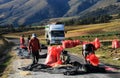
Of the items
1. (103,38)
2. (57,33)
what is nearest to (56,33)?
(57,33)

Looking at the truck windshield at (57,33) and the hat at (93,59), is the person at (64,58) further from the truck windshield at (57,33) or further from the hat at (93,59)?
the truck windshield at (57,33)

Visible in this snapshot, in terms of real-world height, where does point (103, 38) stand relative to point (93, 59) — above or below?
below

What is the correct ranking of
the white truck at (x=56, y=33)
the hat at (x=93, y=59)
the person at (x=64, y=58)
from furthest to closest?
the white truck at (x=56, y=33) → the person at (x=64, y=58) → the hat at (x=93, y=59)

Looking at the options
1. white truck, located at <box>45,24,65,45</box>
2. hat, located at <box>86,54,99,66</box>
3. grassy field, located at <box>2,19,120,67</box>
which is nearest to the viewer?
hat, located at <box>86,54,99,66</box>

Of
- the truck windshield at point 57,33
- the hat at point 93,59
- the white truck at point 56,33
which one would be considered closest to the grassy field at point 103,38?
the hat at point 93,59

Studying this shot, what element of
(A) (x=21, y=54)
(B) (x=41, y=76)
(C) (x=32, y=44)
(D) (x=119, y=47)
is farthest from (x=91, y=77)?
(D) (x=119, y=47)

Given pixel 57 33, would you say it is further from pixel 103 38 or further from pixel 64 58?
pixel 64 58

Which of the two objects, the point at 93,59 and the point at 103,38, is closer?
the point at 93,59

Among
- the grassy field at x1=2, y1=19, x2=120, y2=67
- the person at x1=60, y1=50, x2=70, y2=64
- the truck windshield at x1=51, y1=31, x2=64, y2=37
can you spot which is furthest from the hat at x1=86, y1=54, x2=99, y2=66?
the truck windshield at x1=51, y1=31, x2=64, y2=37

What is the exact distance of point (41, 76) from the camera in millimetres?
21391

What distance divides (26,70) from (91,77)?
19.8 feet

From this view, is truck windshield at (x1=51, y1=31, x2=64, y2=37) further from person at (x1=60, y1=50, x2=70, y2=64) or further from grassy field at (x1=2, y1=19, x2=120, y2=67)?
person at (x1=60, y1=50, x2=70, y2=64)

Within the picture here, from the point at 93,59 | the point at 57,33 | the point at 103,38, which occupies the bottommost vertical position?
the point at 103,38

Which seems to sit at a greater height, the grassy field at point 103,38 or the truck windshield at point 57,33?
the truck windshield at point 57,33
